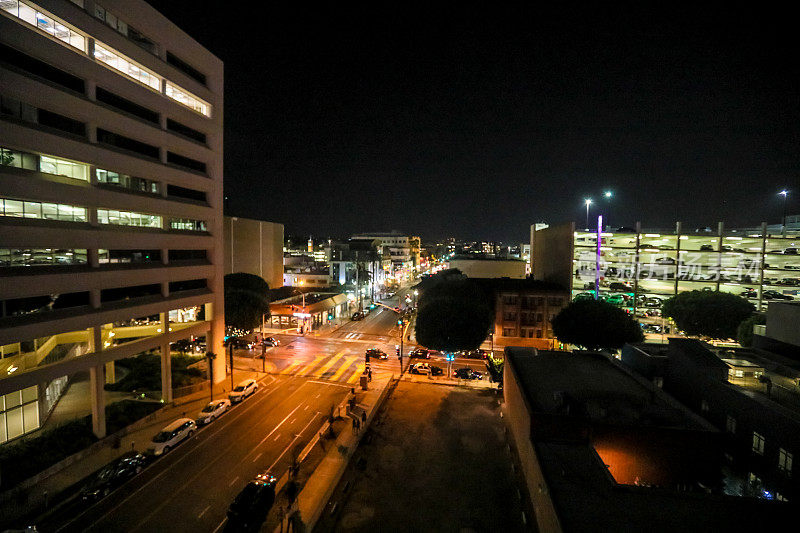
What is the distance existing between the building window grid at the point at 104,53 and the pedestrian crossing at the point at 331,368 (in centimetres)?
2491

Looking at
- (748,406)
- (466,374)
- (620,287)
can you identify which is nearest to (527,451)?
(748,406)

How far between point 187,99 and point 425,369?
32.1 metres

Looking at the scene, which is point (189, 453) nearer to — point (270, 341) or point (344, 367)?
point (344, 367)

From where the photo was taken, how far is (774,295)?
53219 mm

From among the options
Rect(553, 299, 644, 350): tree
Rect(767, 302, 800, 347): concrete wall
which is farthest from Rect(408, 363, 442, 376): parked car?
Rect(767, 302, 800, 347): concrete wall

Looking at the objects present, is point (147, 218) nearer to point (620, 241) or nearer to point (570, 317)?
point (570, 317)

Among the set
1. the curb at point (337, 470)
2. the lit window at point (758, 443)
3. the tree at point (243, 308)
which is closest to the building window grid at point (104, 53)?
the tree at point (243, 308)

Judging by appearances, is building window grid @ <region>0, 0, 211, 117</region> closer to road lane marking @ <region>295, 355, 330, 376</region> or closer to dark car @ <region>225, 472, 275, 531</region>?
road lane marking @ <region>295, 355, 330, 376</region>

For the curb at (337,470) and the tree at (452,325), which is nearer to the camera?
the curb at (337,470)

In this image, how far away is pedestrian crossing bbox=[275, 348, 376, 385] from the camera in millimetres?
33100

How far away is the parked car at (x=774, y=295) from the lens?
170 ft

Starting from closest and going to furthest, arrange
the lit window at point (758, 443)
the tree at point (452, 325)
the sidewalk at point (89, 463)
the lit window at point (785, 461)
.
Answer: the lit window at point (785, 461) → the sidewalk at point (89, 463) → the lit window at point (758, 443) → the tree at point (452, 325)

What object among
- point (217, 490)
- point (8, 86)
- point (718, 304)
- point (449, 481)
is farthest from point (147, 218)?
point (718, 304)

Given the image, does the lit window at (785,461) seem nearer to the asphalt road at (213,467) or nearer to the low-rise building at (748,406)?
the low-rise building at (748,406)
